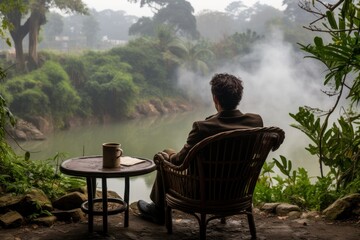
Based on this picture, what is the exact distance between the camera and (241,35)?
1003 inches

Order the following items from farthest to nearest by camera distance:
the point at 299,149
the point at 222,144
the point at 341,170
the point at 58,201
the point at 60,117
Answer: the point at 60,117 → the point at 299,149 → the point at 341,170 → the point at 58,201 → the point at 222,144

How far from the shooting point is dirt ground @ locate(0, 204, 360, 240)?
8.14 ft

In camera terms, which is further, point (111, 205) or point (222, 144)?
point (111, 205)

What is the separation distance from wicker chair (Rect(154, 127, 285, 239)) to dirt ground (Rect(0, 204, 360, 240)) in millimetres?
290

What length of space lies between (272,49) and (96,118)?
13198 mm

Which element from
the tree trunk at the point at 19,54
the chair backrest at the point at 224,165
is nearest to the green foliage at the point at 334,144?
the chair backrest at the point at 224,165

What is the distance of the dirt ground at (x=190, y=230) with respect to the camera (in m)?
2.48

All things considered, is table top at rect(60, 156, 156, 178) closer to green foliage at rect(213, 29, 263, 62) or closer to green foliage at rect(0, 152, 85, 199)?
green foliage at rect(0, 152, 85, 199)

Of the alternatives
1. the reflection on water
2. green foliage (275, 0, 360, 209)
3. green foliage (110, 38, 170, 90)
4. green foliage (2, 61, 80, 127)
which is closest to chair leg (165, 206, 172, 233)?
green foliage (275, 0, 360, 209)

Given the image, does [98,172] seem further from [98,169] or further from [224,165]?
[224,165]

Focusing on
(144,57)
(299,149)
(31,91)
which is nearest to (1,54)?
(31,91)

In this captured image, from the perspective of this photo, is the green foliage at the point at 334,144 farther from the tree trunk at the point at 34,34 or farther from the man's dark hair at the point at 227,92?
the tree trunk at the point at 34,34

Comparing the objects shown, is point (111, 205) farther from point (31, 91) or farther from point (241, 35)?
point (241, 35)

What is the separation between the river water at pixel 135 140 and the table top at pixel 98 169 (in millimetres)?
6068
